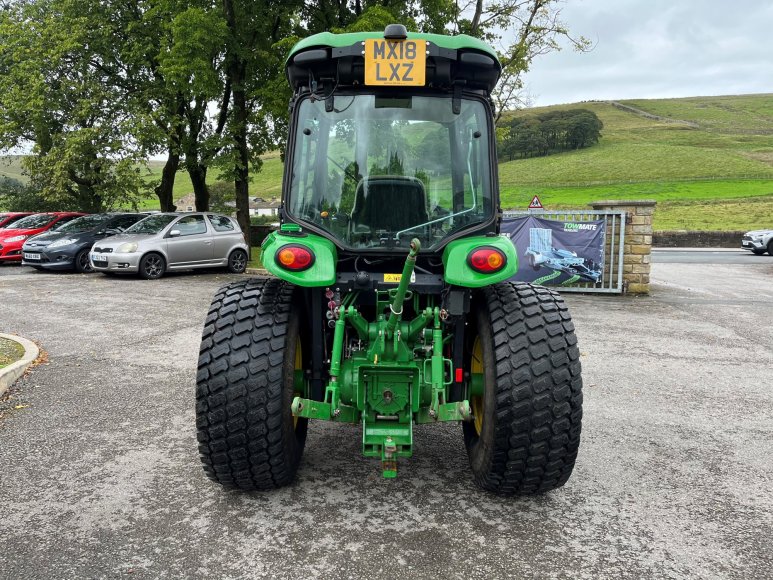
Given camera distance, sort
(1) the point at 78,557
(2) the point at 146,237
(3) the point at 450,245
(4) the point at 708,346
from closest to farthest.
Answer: (1) the point at 78,557 < (3) the point at 450,245 < (4) the point at 708,346 < (2) the point at 146,237

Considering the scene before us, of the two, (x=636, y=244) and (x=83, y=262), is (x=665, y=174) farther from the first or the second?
(x=83, y=262)

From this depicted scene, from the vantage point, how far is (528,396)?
321 cm

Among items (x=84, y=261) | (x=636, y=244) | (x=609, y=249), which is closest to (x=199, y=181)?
(x=84, y=261)

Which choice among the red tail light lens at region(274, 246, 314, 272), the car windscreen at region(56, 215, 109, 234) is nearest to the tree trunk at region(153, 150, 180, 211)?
the car windscreen at region(56, 215, 109, 234)

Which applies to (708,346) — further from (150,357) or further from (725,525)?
(150,357)

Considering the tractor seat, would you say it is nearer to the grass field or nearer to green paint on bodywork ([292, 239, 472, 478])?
green paint on bodywork ([292, 239, 472, 478])

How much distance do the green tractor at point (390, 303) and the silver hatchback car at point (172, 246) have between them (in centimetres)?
1167

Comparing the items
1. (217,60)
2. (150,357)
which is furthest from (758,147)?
(150,357)

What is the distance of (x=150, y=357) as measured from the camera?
23.2ft

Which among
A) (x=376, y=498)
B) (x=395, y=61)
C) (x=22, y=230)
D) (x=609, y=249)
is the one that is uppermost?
(x=395, y=61)

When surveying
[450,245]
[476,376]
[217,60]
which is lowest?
[476,376]

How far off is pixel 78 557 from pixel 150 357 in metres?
4.36

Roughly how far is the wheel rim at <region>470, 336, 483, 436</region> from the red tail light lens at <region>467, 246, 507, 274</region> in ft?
1.78

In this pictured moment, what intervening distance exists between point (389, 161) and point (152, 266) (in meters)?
12.1
